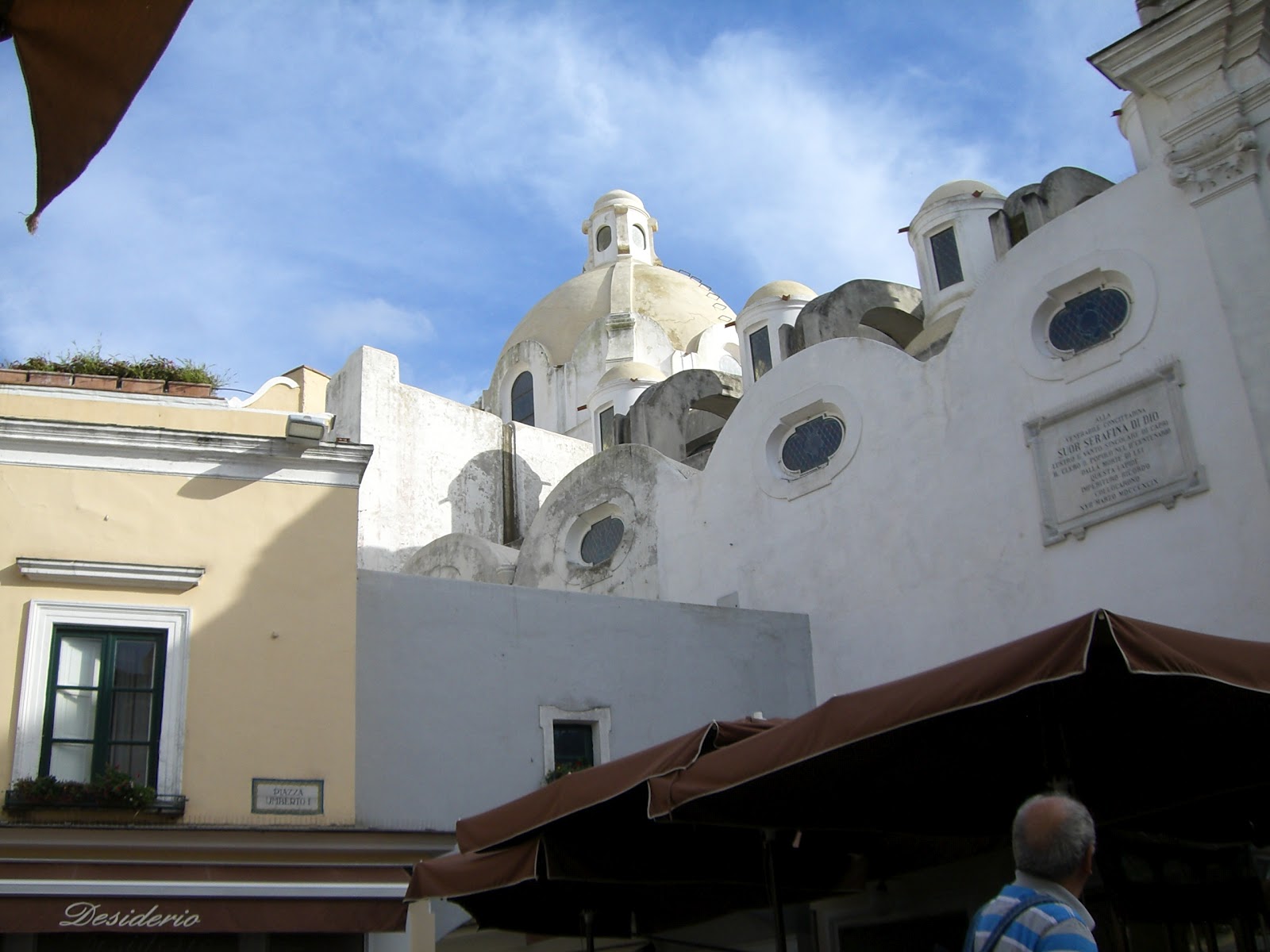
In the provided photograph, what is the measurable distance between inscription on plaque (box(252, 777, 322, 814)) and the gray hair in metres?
9.21

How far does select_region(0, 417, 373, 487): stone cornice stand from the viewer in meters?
12.4

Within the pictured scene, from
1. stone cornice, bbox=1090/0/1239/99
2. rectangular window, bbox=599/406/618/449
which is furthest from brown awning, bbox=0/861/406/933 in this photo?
rectangular window, bbox=599/406/618/449

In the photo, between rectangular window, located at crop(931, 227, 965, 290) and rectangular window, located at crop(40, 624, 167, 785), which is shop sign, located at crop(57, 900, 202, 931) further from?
rectangular window, located at crop(931, 227, 965, 290)

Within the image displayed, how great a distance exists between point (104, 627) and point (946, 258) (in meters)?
14.7

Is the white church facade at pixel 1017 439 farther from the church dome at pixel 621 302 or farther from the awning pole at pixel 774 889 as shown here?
the church dome at pixel 621 302

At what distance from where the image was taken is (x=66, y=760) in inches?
458

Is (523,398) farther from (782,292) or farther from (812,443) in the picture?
(812,443)

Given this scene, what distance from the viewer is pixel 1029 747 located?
7.73 metres

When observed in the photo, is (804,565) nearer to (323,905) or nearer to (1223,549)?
(1223,549)

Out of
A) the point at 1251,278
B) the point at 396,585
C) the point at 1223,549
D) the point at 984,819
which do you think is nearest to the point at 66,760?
the point at 396,585

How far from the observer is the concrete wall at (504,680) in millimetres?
13656

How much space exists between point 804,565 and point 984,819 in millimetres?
9175

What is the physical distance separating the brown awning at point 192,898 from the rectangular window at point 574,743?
11.0ft

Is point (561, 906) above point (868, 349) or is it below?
below
